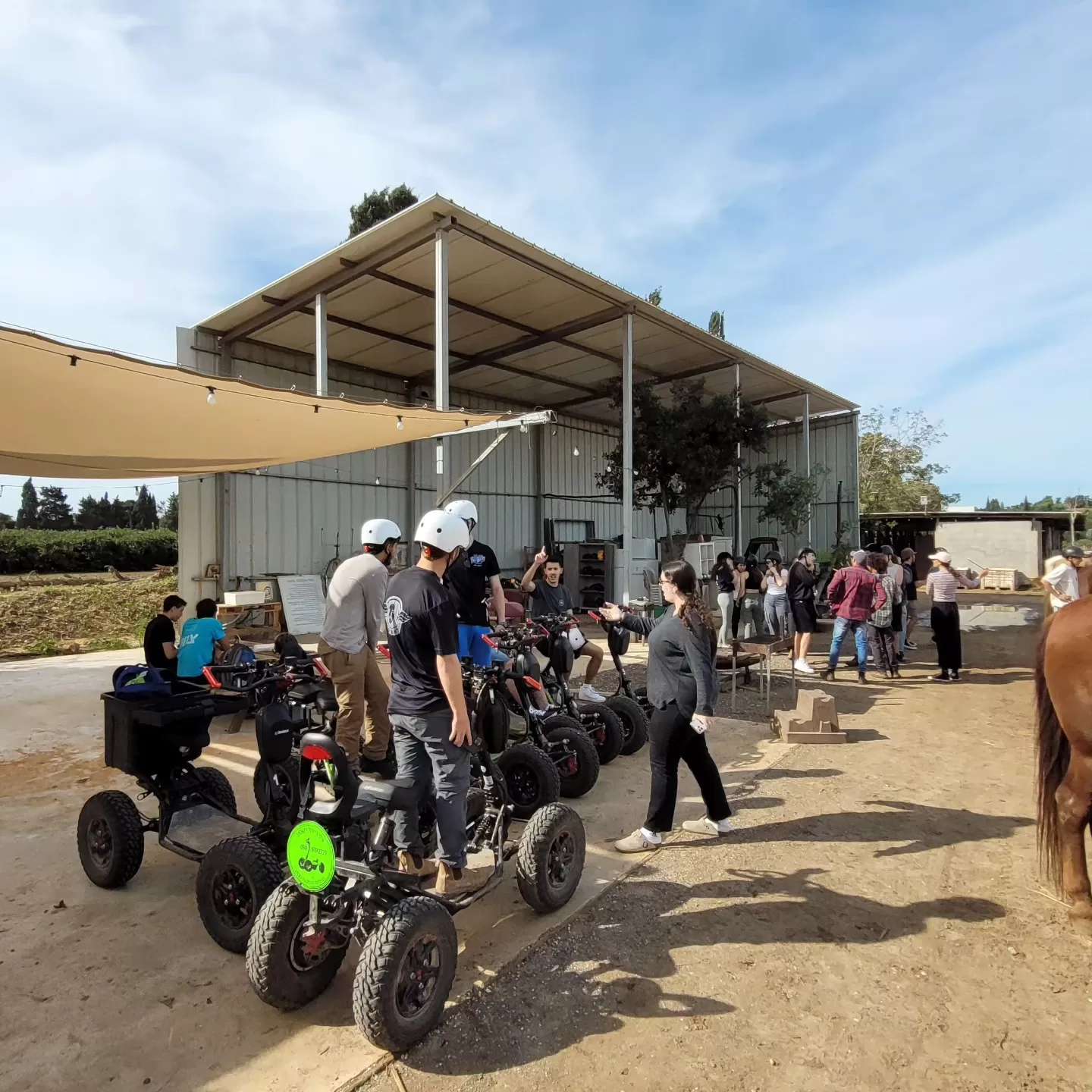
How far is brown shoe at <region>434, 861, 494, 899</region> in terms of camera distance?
102 inches

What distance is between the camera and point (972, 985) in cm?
245

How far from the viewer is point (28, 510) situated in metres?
42.2

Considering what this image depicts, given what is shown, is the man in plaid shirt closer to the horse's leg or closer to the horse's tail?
the horse's tail

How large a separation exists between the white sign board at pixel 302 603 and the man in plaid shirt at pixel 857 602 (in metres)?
8.17

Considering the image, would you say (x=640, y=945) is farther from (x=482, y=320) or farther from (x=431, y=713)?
(x=482, y=320)

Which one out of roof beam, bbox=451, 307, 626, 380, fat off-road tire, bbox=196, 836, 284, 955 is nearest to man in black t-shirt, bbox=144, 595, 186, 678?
fat off-road tire, bbox=196, 836, 284, 955

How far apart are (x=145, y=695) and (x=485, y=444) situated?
1338 cm

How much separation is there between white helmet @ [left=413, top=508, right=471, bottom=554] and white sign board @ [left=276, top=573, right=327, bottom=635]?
9842 millimetres

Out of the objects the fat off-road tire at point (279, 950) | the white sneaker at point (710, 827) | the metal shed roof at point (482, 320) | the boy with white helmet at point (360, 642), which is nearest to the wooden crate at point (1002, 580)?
the metal shed roof at point (482, 320)

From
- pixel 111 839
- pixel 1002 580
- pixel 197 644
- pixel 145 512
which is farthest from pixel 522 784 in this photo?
pixel 145 512

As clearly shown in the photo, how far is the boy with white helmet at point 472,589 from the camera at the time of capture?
12.4ft

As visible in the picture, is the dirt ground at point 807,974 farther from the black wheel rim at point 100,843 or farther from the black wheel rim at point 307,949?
the black wheel rim at point 100,843

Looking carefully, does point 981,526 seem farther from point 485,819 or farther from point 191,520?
point 485,819

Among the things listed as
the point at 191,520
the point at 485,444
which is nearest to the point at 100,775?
the point at 191,520
